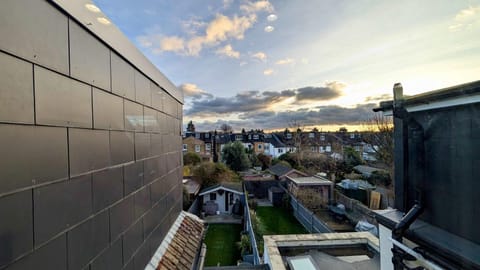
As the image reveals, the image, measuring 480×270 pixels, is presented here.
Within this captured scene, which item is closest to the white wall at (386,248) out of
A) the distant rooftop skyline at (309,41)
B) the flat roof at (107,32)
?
the distant rooftop skyline at (309,41)

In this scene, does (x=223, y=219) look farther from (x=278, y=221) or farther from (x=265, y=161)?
(x=265, y=161)

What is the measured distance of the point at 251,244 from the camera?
9781 millimetres

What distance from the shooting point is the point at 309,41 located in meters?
6.29

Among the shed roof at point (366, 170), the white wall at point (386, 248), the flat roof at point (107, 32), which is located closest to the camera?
the flat roof at point (107, 32)

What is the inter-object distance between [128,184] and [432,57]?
4.47 meters

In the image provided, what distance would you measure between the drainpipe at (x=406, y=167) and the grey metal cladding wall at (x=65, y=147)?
3015 millimetres

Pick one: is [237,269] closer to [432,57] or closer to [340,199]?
[432,57]

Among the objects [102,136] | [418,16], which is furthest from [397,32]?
[102,136]

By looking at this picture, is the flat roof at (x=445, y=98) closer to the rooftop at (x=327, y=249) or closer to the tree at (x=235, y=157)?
the rooftop at (x=327, y=249)

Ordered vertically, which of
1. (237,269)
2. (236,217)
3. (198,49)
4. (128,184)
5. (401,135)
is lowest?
(236,217)

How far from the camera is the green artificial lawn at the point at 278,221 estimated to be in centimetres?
1226

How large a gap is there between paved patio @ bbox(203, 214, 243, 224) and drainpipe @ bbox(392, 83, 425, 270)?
12.9 meters

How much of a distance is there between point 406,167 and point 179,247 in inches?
154

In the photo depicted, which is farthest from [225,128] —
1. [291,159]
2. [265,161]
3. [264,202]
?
[264,202]
